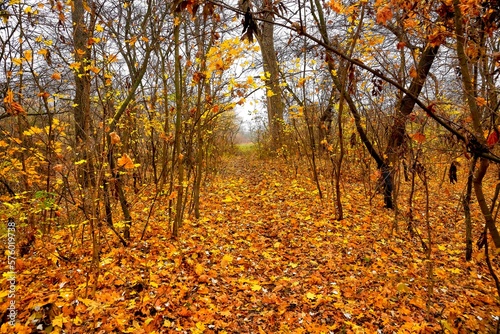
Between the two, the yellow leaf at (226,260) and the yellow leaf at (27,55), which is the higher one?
the yellow leaf at (27,55)

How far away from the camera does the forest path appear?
289cm

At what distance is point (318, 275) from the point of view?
144 inches

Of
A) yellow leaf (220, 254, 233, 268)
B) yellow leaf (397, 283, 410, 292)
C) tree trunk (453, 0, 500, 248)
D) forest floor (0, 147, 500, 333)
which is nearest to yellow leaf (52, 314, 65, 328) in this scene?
forest floor (0, 147, 500, 333)

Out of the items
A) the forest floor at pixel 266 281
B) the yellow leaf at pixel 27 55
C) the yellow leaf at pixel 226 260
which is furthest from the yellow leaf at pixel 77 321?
the yellow leaf at pixel 27 55

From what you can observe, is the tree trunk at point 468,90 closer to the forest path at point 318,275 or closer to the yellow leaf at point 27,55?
the forest path at point 318,275

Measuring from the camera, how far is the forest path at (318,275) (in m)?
2.89

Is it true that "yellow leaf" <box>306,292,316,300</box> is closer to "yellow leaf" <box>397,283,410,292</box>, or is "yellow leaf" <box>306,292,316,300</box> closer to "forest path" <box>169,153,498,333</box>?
"forest path" <box>169,153,498,333</box>

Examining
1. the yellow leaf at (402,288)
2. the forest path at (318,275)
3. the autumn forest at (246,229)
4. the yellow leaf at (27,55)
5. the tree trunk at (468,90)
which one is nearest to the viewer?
the tree trunk at (468,90)

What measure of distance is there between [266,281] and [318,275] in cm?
68

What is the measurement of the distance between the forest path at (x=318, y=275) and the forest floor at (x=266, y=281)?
0.05 ft

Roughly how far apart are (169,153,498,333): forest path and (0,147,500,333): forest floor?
0.02 metres

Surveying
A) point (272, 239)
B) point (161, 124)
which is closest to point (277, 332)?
point (272, 239)

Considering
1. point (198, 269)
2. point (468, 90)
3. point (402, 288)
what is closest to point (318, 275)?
point (402, 288)

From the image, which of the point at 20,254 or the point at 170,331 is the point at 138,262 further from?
the point at 20,254
